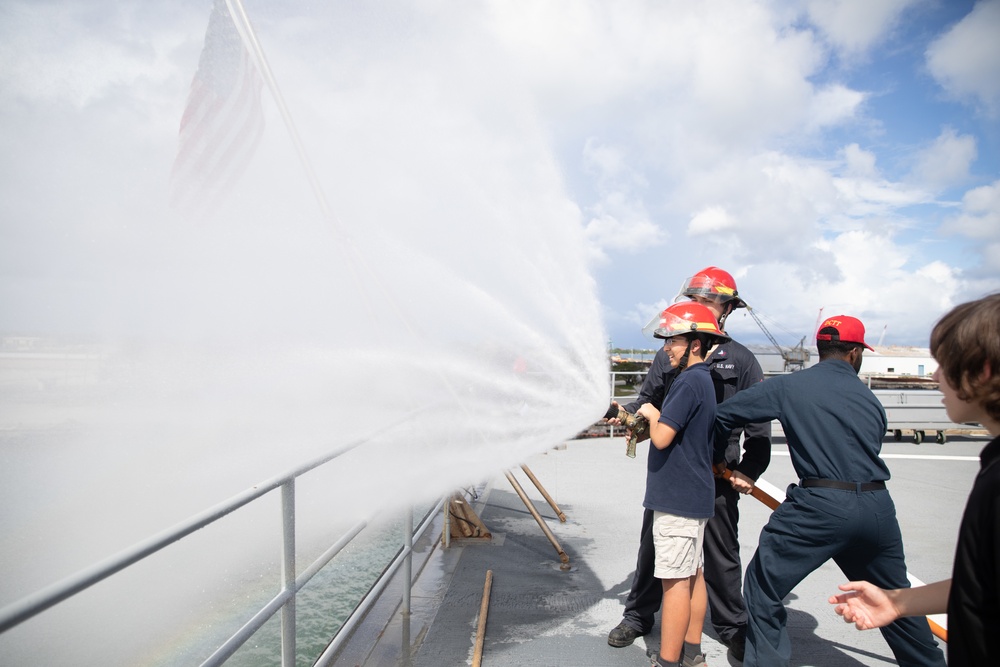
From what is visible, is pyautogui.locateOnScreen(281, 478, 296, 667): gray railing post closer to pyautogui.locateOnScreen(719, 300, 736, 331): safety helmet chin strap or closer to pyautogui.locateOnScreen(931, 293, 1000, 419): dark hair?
pyautogui.locateOnScreen(931, 293, 1000, 419): dark hair

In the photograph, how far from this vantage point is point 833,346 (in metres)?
3.12

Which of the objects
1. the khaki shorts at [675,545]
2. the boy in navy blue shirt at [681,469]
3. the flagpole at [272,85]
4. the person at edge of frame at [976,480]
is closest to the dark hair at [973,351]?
the person at edge of frame at [976,480]

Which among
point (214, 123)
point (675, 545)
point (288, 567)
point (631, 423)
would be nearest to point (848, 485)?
point (675, 545)

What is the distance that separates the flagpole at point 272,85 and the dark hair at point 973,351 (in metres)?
4.27

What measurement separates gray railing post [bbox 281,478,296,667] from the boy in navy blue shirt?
181cm

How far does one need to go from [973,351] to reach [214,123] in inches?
220

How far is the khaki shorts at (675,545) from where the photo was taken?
3152 millimetres

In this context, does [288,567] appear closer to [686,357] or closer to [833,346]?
[686,357]

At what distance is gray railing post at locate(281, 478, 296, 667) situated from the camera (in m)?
2.38

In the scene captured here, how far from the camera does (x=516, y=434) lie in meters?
4.62

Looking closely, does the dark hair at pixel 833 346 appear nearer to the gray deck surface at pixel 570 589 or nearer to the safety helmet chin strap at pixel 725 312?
the safety helmet chin strap at pixel 725 312

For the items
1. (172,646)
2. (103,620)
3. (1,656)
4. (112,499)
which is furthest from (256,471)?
(112,499)

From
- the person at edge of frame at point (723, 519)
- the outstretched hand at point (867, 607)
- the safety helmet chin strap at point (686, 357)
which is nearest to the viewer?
the outstretched hand at point (867, 607)

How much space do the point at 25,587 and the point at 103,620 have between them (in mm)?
4699
